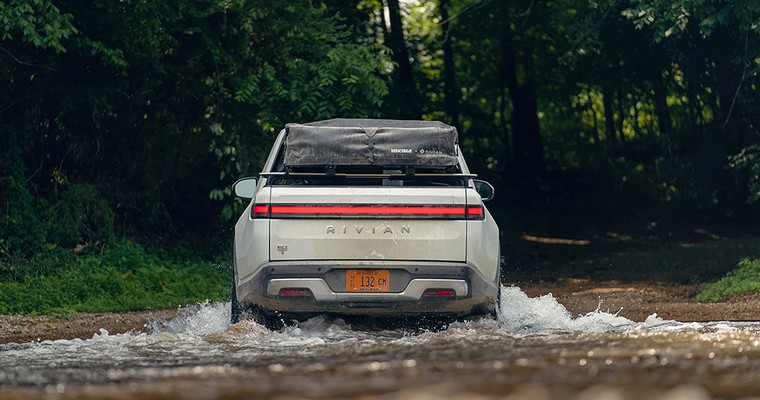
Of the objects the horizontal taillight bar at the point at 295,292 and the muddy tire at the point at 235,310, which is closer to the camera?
the horizontal taillight bar at the point at 295,292

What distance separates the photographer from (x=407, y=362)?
741cm

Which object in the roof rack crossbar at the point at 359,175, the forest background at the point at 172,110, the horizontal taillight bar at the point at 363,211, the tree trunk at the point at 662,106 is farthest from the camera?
the tree trunk at the point at 662,106

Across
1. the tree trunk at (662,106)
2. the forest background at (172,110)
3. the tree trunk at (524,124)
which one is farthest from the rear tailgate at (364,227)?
the tree trunk at (524,124)

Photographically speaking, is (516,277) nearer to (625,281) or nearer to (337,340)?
(625,281)

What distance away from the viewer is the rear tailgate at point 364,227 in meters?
9.10

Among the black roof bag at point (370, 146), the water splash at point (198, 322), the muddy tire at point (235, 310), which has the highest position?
the black roof bag at point (370, 146)

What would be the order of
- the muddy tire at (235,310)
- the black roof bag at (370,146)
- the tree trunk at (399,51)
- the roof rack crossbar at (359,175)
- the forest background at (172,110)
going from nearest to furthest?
the roof rack crossbar at (359,175) < the muddy tire at (235,310) < the black roof bag at (370,146) < the forest background at (172,110) < the tree trunk at (399,51)

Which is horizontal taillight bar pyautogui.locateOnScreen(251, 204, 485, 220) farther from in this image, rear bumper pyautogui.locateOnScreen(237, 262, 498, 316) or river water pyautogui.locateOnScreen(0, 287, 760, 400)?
river water pyautogui.locateOnScreen(0, 287, 760, 400)

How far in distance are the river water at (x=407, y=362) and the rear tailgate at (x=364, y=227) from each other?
65 cm

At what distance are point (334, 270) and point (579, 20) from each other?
14.0m

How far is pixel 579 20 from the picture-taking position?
22.1 meters

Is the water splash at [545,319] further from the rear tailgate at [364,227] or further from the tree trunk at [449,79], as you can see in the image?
the tree trunk at [449,79]

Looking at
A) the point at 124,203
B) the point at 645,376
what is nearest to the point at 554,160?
the point at 124,203

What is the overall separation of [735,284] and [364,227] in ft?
21.9
